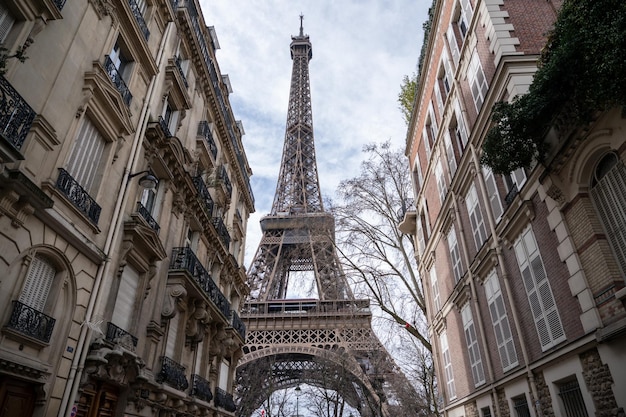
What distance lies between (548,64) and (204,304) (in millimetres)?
12717

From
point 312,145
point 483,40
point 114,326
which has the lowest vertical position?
point 114,326

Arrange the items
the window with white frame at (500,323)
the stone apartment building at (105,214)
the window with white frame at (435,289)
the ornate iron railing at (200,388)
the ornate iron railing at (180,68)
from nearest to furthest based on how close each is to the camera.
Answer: the stone apartment building at (105,214) < the window with white frame at (500,323) < the ornate iron railing at (200,388) < the ornate iron railing at (180,68) < the window with white frame at (435,289)

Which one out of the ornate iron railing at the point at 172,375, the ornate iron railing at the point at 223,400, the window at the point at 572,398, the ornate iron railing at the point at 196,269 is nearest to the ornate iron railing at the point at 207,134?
the ornate iron railing at the point at 196,269

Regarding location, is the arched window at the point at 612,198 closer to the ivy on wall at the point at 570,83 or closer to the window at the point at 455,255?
the ivy on wall at the point at 570,83

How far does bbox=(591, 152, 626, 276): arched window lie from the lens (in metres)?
7.80

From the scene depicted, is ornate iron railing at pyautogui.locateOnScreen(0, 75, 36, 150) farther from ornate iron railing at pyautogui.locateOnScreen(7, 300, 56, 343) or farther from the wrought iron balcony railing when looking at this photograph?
the wrought iron balcony railing

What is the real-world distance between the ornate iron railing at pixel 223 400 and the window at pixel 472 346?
1046 centimetres

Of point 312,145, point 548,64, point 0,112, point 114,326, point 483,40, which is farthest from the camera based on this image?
point 312,145

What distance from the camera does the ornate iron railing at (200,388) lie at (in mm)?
15078

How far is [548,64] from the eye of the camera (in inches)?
318

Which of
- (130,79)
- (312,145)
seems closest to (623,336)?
(130,79)

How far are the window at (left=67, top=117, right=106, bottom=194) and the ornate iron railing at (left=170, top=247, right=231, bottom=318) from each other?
458cm

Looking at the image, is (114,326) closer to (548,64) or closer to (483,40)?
(548,64)

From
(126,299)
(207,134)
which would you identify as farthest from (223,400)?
(207,134)
